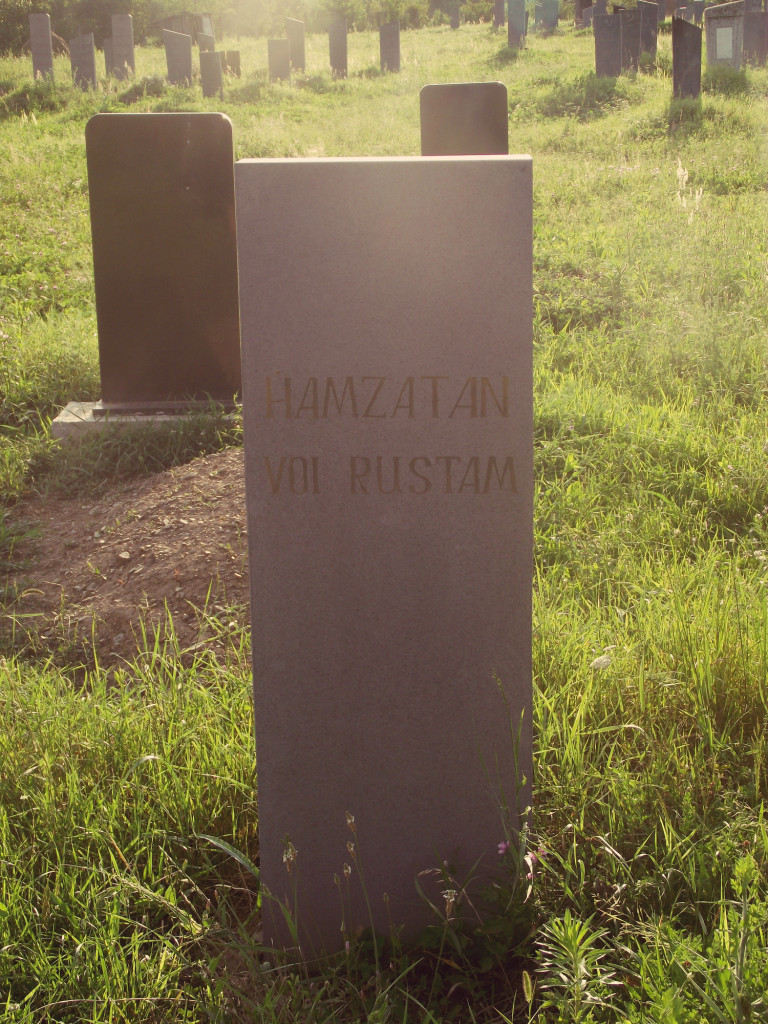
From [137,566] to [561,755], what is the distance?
1.85m

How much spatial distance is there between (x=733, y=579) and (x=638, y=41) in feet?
46.9

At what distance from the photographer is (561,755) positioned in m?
2.13

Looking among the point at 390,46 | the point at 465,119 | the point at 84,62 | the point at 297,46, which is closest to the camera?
the point at 465,119

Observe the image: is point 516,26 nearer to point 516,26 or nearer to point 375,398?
point 516,26

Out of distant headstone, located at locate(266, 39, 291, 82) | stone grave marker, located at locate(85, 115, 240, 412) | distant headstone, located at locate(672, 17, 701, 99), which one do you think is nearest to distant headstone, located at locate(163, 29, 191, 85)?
distant headstone, located at locate(266, 39, 291, 82)

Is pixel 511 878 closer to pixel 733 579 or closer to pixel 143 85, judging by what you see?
pixel 733 579

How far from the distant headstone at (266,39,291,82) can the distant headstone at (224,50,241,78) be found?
999 millimetres

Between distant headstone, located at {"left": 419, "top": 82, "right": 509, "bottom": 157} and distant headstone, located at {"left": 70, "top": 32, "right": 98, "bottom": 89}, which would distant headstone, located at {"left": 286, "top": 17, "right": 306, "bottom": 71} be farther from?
distant headstone, located at {"left": 419, "top": 82, "right": 509, "bottom": 157}

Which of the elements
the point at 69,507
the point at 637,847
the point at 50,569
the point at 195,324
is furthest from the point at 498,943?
the point at 195,324

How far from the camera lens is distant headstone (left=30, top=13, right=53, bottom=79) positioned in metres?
16.8

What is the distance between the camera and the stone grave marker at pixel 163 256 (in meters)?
4.39

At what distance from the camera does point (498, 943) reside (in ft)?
5.60

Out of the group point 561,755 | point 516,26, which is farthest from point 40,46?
point 561,755

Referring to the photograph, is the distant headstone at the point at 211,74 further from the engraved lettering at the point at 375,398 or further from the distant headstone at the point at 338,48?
the engraved lettering at the point at 375,398
